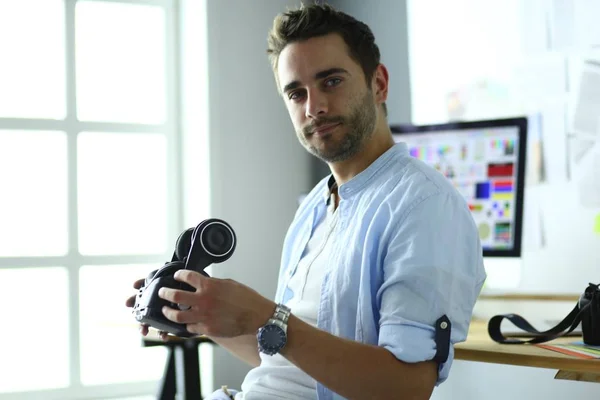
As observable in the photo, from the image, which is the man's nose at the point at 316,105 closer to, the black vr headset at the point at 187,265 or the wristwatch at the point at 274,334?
the black vr headset at the point at 187,265

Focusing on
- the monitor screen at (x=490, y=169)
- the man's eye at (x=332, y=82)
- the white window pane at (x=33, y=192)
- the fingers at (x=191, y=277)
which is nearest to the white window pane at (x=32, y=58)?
the white window pane at (x=33, y=192)

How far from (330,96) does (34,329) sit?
253 cm

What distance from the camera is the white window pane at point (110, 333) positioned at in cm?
370

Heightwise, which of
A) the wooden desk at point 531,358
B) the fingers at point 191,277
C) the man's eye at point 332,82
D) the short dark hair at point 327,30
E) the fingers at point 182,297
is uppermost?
the short dark hair at point 327,30

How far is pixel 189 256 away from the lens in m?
1.37

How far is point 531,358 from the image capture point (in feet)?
4.83

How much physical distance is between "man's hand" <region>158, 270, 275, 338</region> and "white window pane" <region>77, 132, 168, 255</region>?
8.49ft

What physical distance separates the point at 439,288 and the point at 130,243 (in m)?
2.74

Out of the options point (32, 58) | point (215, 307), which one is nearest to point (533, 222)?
point (215, 307)

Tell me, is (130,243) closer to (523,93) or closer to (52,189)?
(52,189)

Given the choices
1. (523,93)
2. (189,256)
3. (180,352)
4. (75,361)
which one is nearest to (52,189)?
(75,361)

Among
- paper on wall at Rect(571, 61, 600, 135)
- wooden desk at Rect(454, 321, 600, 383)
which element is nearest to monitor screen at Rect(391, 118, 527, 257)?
paper on wall at Rect(571, 61, 600, 135)

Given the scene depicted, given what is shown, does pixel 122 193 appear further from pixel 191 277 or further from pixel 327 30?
pixel 191 277

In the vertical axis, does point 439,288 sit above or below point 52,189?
below
